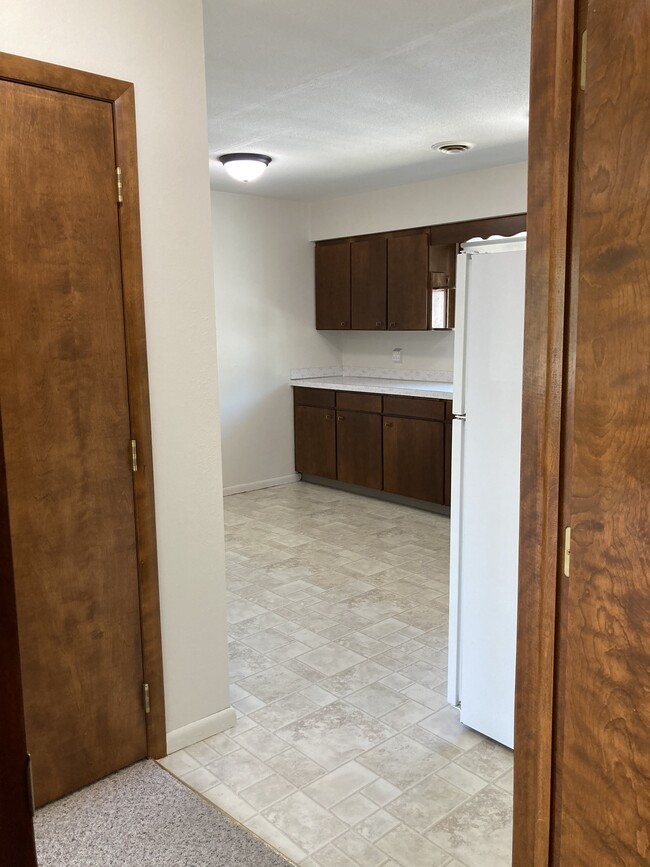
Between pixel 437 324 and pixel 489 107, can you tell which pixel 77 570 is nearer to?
pixel 489 107

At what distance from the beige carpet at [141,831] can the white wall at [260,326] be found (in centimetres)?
391

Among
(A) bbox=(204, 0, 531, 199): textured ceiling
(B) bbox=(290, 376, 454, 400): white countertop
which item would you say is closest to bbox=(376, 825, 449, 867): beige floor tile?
(A) bbox=(204, 0, 531, 199): textured ceiling

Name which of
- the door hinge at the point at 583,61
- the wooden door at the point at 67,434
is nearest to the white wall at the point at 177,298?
the wooden door at the point at 67,434

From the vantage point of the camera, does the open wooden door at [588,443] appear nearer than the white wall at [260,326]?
Yes

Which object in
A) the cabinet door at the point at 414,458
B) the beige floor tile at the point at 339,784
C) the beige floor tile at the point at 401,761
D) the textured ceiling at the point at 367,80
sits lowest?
the beige floor tile at the point at 401,761

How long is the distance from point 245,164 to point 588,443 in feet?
13.0

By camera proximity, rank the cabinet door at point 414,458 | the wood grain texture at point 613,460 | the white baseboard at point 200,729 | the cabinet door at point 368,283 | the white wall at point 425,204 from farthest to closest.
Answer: the cabinet door at point 368,283 → the cabinet door at point 414,458 → the white wall at point 425,204 → the white baseboard at point 200,729 → the wood grain texture at point 613,460

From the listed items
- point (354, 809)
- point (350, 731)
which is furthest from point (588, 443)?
point (350, 731)

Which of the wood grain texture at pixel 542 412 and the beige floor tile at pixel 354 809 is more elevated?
the wood grain texture at pixel 542 412

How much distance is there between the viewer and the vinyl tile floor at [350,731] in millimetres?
2037

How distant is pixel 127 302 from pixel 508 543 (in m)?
1.44

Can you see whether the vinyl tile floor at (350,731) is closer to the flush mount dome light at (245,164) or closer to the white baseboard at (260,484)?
the white baseboard at (260,484)

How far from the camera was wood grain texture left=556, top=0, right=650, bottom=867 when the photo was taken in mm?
998

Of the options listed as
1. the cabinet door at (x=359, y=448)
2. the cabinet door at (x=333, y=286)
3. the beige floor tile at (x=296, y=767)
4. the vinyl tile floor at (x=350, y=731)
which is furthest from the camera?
the cabinet door at (x=333, y=286)
